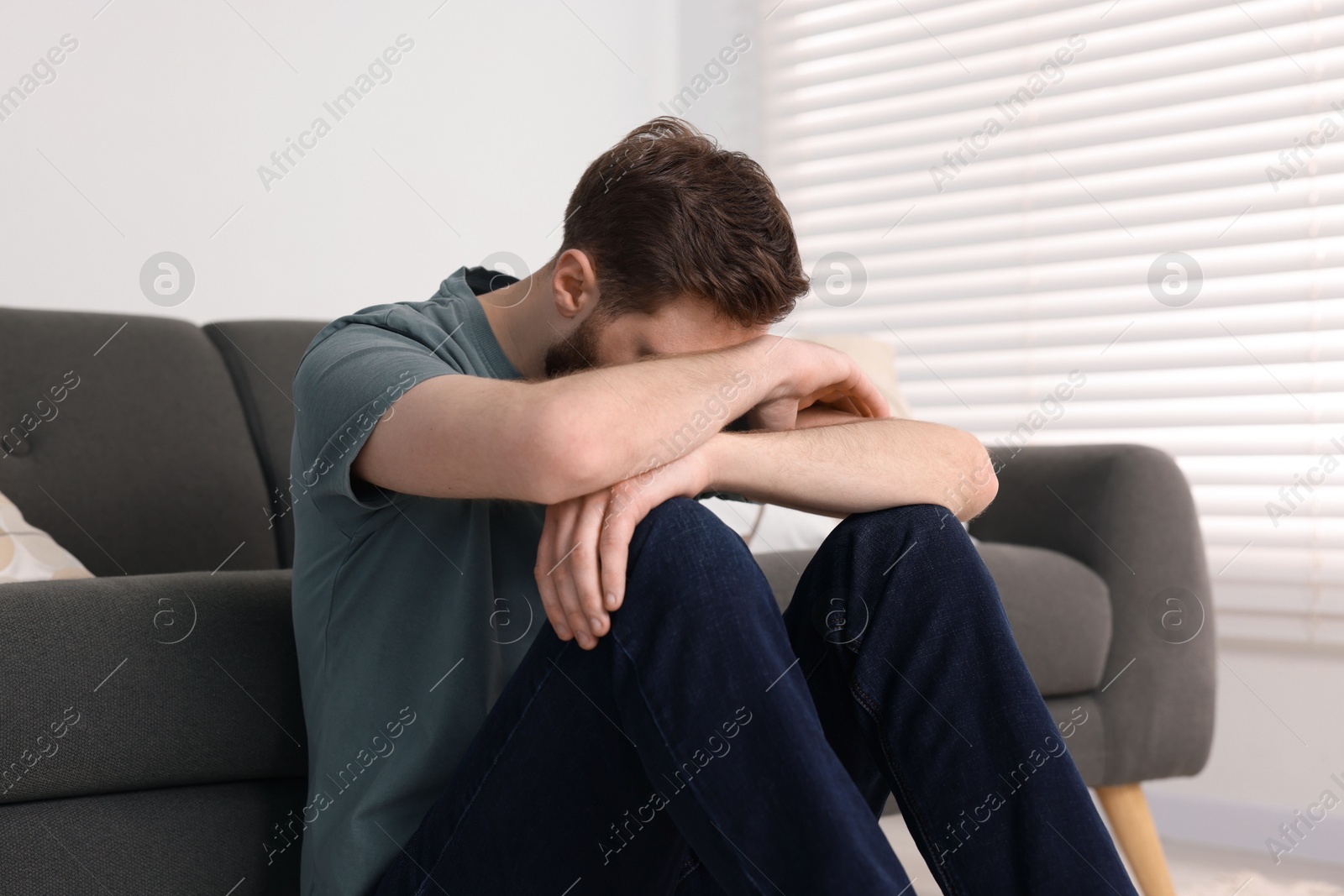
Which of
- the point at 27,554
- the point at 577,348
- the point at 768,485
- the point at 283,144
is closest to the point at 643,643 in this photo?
the point at 768,485

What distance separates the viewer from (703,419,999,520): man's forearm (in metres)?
0.81

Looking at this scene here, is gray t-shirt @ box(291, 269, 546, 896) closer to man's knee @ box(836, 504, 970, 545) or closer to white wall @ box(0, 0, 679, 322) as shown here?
man's knee @ box(836, 504, 970, 545)

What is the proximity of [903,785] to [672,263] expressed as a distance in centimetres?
47

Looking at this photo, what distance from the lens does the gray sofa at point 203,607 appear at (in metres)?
0.84

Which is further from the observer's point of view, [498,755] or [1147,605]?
[1147,605]

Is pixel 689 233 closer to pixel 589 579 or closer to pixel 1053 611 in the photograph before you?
pixel 589 579

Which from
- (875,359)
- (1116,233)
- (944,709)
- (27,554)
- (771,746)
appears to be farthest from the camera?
(1116,233)

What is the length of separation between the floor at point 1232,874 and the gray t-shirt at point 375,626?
94 centimetres

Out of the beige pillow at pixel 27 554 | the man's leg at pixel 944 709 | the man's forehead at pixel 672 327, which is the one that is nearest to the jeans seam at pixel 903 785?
the man's leg at pixel 944 709

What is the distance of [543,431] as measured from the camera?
67cm

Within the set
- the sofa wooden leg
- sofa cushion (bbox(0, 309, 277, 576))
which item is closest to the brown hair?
sofa cushion (bbox(0, 309, 277, 576))

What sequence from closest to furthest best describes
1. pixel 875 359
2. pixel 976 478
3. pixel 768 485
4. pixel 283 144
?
pixel 768 485 < pixel 976 478 < pixel 283 144 < pixel 875 359

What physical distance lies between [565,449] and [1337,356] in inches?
72.1

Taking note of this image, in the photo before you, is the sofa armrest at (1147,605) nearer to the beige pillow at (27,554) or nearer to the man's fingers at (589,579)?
the man's fingers at (589,579)
